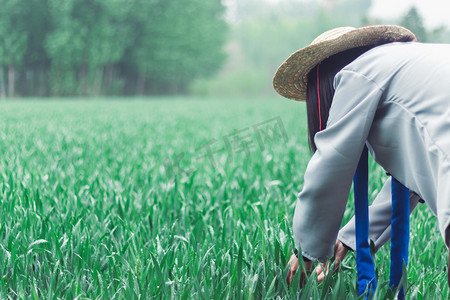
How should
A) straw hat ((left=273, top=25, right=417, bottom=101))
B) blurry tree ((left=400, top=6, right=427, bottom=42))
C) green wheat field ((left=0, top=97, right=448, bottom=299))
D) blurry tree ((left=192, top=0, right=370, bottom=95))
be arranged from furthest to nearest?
blurry tree ((left=192, top=0, right=370, bottom=95)) → blurry tree ((left=400, top=6, right=427, bottom=42)) → green wheat field ((left=0, top=97, right=448, bottom=299)) → straw hat ((left=273, top=25, right=417, bottom=101))

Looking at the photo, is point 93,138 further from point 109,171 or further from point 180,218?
point 180,218

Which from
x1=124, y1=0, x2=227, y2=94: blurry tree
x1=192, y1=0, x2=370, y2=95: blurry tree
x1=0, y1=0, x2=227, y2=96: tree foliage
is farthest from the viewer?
x1=192, y1=0, x2=370, y2=95: blurry tree

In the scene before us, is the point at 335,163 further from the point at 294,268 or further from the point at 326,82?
the point at 294,268

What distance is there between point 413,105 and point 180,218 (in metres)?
1.77

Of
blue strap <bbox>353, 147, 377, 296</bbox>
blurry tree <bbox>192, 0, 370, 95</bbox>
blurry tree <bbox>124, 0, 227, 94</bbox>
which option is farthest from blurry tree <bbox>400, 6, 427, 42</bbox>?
blurry tree <bbox>192, 0, 370, 95</bbox>

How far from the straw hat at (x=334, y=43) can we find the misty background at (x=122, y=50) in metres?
22.6

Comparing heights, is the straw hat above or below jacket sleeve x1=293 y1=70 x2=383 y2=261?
above

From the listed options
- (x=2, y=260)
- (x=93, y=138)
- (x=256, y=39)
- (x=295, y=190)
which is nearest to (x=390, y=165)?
(x=2, y=260)

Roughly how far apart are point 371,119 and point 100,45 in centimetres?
3241

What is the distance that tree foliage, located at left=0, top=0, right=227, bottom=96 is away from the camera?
3028 centimetres

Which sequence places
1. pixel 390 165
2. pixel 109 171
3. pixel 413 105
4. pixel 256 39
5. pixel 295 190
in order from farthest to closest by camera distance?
pixel 256 39
pixel 109 171
pixel 295 190
pixel 390 165
pixel 413 105

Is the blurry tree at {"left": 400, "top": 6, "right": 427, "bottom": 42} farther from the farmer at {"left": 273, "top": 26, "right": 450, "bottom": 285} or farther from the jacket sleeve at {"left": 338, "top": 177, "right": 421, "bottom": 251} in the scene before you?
the farmer at {"left": 273, "top": 26, "right": 450, "bottom": 285}

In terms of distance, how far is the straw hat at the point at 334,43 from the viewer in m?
1.49

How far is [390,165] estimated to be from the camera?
4.58 feet
